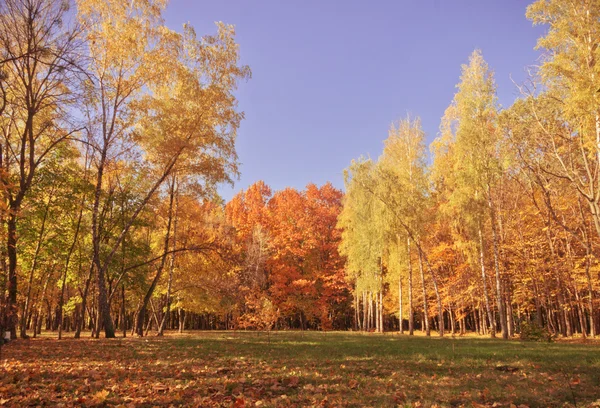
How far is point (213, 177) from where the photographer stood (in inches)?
722

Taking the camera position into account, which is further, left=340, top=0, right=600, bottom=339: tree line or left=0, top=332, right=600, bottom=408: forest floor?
left=340, top=0, right=600, bottom=339: tree line

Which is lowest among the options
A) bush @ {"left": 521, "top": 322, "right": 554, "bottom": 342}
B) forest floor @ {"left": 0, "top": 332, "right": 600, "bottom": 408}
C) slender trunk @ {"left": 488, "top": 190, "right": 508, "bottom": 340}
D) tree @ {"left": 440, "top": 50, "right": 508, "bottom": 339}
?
bush @ {"left": 521, "top": 322, "right": 554, "bottom": 342}

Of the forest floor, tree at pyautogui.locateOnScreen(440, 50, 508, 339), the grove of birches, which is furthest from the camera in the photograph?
tree at pyautogui.locateOnScreen(440, 50, 508, 339)

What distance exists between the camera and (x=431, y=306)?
3531 cm

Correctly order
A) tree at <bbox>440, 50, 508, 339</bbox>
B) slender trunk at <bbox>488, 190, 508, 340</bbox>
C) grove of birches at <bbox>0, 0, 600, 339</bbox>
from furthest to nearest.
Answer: tree at <bbox>440, 50, 508, 339</bbox>
slender trunk at <bbox>488, 190, 508, 340</bbox>
grove of birches at <bbox>0, 0, 600, 339</bbox>

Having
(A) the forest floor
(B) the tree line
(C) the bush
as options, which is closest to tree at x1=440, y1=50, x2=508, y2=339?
(B) the tree line

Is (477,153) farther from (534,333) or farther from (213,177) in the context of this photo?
(213,177)

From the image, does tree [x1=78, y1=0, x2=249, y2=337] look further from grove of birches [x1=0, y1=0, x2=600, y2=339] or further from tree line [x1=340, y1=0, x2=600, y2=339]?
tree line [x1=340, y1=0, x2=600, y2=339]

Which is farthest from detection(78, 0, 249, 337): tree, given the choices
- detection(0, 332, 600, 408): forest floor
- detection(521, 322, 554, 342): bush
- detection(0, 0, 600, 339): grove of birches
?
detection(521, 322, 554, 342): bush

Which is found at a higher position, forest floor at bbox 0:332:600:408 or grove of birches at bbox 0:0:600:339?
grove of birches at bbox 0:0:600:339

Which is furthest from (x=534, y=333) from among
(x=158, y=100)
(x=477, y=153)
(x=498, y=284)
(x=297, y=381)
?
(x=158, y=100)

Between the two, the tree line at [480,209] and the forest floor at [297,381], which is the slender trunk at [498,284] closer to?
the tree line at [480,209]

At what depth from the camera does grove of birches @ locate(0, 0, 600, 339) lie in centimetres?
1220

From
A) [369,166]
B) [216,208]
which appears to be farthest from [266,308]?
[216,208]
